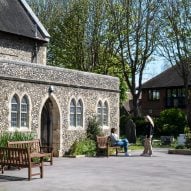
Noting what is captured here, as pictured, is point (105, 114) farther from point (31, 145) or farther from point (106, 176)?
point (106, 176)

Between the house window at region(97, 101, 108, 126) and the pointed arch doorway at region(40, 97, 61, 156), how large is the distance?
3.82m

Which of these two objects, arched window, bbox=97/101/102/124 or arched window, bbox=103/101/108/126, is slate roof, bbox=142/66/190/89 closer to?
arched window, bbox=103/101/108/126

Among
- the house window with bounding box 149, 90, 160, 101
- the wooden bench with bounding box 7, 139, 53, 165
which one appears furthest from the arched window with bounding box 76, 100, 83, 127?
the house window with bounding box 149, 90, 160, 101

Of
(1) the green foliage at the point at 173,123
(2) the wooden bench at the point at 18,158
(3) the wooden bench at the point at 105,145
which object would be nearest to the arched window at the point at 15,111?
(3) the wooden bench at the point at 105,145

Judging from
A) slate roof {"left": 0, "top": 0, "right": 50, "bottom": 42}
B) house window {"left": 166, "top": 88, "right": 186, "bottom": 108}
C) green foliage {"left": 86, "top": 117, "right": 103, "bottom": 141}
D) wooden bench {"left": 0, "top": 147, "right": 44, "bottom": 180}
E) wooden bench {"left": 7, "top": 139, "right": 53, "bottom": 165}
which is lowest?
wooden bench {"left": 0, "top": 147, "right": 44, "bottom": 180}

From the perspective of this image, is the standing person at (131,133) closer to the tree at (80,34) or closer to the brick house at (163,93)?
the tree at (80,34)

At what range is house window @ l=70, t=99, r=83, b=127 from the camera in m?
24.2

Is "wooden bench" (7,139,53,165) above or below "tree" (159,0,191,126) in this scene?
below

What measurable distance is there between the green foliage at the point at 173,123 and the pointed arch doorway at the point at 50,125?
20.1 m

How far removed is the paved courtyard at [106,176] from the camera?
12.9 meters

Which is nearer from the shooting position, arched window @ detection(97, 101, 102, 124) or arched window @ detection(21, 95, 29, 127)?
arched window @ detection(21, 95, 29, 127)

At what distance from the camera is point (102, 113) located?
2673 centimetres

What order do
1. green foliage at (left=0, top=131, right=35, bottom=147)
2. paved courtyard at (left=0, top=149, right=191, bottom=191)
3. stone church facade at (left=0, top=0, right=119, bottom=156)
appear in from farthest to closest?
stone church facade at (left=0, top=0, right=119, bottom=156) < green foliage at (left=0, top=131, right=35, bottom=147) < paved courtyard at (left=0, top=149, right=191, bottom=191)

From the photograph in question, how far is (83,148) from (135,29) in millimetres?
22874
